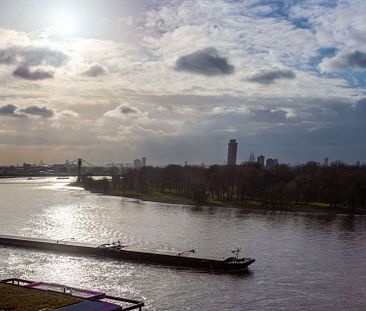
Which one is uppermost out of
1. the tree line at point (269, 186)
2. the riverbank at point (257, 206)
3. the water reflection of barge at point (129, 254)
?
the tree line at point (269, 186)

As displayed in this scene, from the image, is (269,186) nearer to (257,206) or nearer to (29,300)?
(257,206)

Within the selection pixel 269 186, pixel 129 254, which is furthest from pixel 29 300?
pixel 269 186

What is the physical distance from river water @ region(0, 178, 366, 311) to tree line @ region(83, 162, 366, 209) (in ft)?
73.5

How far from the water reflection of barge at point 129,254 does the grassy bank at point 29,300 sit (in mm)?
20032

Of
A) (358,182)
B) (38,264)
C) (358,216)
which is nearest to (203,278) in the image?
(38,264)

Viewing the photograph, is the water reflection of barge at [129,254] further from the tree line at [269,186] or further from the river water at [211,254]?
the tree line at [269,186]

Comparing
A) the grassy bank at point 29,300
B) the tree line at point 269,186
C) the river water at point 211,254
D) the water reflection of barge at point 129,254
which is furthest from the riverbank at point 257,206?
the grassy bank at point 29,300

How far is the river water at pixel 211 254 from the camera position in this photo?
1658 inches

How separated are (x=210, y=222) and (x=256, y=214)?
822 inches

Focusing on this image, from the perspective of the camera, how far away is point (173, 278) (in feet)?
161

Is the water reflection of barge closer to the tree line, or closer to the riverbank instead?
the riverbank

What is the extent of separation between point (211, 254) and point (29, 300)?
27.9 metres

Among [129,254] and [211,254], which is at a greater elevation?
[211,254]

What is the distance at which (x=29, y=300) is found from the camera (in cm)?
3538
